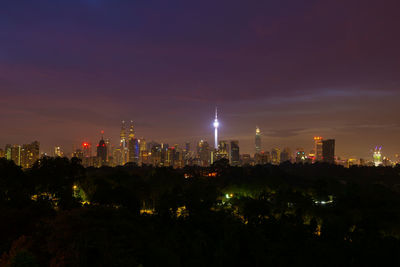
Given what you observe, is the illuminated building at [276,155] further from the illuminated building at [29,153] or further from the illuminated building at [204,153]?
the illuminated building at [29,153]

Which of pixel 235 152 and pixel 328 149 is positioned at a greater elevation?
pixel 328 149

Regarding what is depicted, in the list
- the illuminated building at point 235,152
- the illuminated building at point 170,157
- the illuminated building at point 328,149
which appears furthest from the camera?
the illuminated building at point 235,152

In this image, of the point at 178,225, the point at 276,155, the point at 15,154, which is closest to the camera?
the point at 178,225

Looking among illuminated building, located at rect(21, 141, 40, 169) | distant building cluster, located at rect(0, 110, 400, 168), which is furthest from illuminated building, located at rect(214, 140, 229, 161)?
illuminated building, located at rect(21, 141, 40, 169)

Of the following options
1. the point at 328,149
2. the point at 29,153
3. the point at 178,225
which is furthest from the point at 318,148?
the point at 178,225

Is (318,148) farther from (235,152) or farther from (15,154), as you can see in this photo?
(15,154)

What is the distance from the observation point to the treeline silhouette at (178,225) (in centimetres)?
1091

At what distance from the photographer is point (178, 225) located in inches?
843

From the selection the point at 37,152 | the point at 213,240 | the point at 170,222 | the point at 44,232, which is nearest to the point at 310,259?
the point at 213,240

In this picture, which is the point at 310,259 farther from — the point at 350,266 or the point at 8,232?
the point at 8,232

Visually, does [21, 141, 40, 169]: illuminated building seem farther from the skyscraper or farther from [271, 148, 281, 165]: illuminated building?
Result: [271, 148, 281, 165]: illuminated building

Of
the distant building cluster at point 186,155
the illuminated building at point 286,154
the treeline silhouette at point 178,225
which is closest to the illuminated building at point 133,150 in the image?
the distant building cluster at point 186,155

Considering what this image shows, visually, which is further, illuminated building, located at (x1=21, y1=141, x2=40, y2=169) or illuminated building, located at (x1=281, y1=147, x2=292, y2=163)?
illuminated building, located at (x1=281, y1=147, x2=292, y2=163)

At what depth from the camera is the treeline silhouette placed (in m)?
10.9
